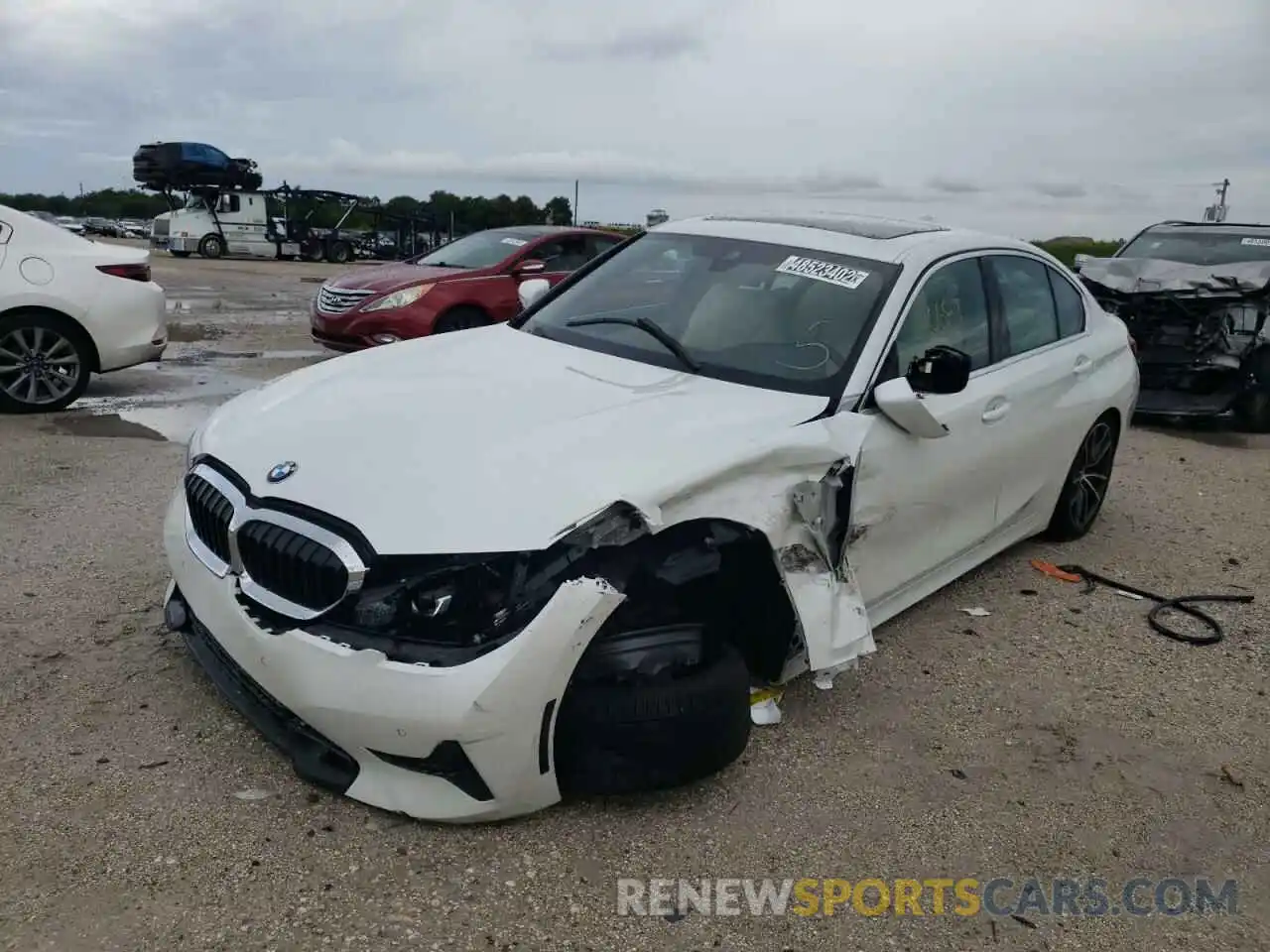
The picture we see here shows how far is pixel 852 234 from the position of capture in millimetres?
4160

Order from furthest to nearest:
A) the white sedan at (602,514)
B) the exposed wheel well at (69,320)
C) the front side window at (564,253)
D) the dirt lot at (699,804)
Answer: the front side window at (564,253) < the exposed wheel well at (69,320) < the white sedan at (602,514) < the dirt lot at (699,804)

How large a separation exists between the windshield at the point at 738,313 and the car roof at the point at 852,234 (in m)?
0.08

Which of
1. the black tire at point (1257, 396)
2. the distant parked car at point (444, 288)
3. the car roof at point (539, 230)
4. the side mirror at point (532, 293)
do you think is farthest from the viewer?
the car roof at point (539, 230)

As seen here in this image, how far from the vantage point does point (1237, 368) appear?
8.75 m

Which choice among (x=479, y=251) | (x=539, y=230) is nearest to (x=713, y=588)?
(x=479, y=251)

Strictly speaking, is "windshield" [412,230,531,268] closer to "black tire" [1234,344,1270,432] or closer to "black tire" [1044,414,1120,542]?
"black tire" [1044,414,1120,542]

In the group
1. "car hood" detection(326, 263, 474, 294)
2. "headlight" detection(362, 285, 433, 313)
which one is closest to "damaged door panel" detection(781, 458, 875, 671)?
"headlight" detection(362, 285, 433, 313)

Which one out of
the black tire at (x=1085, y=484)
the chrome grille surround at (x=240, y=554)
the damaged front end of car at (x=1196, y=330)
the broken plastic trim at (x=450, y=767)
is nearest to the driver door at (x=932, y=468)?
the black tire at (x=1085, y=484)

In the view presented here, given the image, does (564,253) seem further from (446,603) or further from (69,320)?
(446,603)

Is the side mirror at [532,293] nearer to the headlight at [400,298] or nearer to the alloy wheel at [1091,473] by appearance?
the alloy wheel at [1091,473]

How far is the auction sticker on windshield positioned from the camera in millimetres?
3828

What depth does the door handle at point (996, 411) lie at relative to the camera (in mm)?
4051

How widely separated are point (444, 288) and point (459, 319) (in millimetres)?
320

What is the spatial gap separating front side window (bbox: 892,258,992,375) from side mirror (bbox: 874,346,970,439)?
0.26 feet
